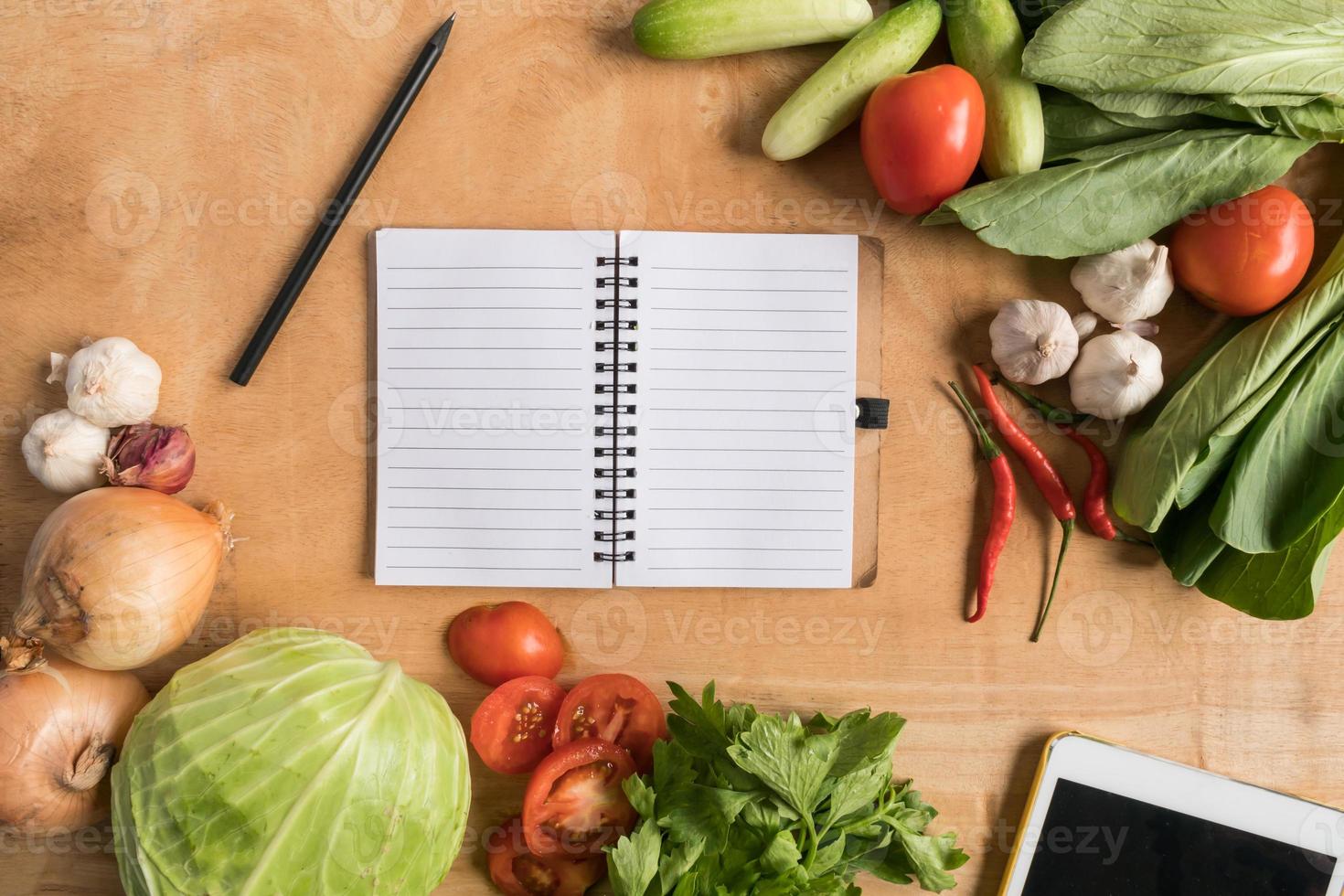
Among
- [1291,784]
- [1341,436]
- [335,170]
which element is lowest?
[1291,784]

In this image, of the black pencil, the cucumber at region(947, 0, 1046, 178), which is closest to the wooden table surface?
the black pencil

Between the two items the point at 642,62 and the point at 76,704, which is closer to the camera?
the point at 76,704

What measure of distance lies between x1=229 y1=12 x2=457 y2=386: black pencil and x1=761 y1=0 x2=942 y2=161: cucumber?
0.47 meters

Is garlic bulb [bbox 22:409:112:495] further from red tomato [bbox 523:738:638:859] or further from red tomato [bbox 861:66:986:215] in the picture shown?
red tomato [bbox 861:66:986:215]

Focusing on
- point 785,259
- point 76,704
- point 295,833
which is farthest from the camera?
point 785,259

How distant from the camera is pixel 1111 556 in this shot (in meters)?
1.16

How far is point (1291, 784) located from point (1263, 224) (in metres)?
0.77

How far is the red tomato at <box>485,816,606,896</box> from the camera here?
42.2 inches

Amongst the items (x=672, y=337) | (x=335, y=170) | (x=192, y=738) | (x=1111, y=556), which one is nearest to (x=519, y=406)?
(x=672, y=337)

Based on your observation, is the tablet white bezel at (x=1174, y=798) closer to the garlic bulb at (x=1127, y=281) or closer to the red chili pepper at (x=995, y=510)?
the red chili pepper at (x=995, y=510)

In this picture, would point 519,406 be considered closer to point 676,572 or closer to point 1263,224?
point 676,572

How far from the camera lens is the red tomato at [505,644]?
109 cm

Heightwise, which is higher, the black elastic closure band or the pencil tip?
the pencil tip


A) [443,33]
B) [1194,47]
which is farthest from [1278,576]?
[443,33]
